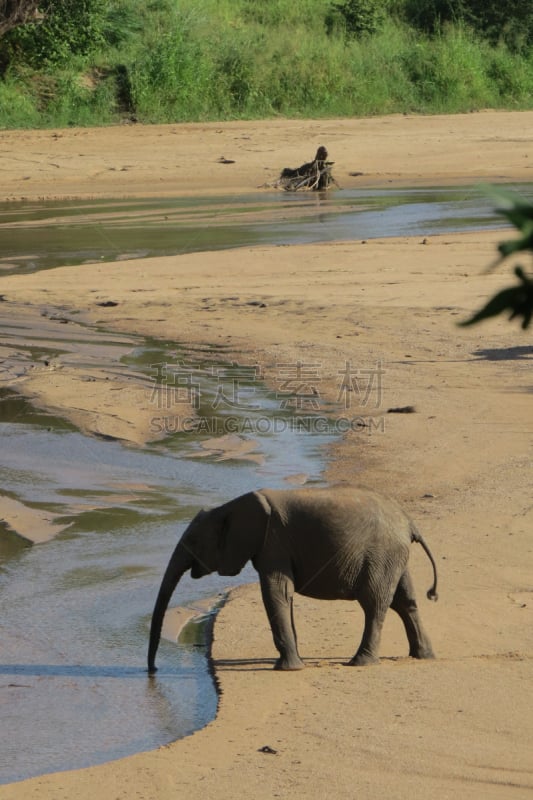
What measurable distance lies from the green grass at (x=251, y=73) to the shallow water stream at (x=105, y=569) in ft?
67.3

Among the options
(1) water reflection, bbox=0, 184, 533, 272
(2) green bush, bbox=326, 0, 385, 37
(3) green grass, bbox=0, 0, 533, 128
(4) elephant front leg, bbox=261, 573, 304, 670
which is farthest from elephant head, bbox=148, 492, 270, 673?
(2) green bush, bbox=326, 0, 385, 37

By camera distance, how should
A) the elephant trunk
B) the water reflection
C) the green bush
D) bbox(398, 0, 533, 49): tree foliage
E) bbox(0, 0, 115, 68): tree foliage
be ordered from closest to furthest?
the elephant trunk → the water reflection → bbox(0, 0, 115, 68): tree foliage → the green bush → bbox(398, 0, 533, 49): tree foliage

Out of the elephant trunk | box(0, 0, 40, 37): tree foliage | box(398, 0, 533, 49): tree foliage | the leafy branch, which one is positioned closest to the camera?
the leafy branch

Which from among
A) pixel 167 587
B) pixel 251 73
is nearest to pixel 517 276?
pixel 167 587

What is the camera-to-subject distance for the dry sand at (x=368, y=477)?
504cm

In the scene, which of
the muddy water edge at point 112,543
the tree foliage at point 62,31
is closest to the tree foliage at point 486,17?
the tree foliage at point 62,31

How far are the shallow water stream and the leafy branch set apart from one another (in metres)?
3.89

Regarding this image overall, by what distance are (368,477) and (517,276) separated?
7380 mm

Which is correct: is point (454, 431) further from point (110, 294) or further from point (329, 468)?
point (110, 294)

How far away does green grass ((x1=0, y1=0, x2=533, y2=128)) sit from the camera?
32844mm

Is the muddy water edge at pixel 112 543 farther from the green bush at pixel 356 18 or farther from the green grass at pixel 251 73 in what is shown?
the green bush at pixel 356 18

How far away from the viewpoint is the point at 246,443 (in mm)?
10359

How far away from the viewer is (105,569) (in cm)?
767

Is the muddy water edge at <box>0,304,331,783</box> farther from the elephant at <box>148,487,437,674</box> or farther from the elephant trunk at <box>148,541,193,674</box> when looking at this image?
the elephant at <box>148,487,437,674</box>
